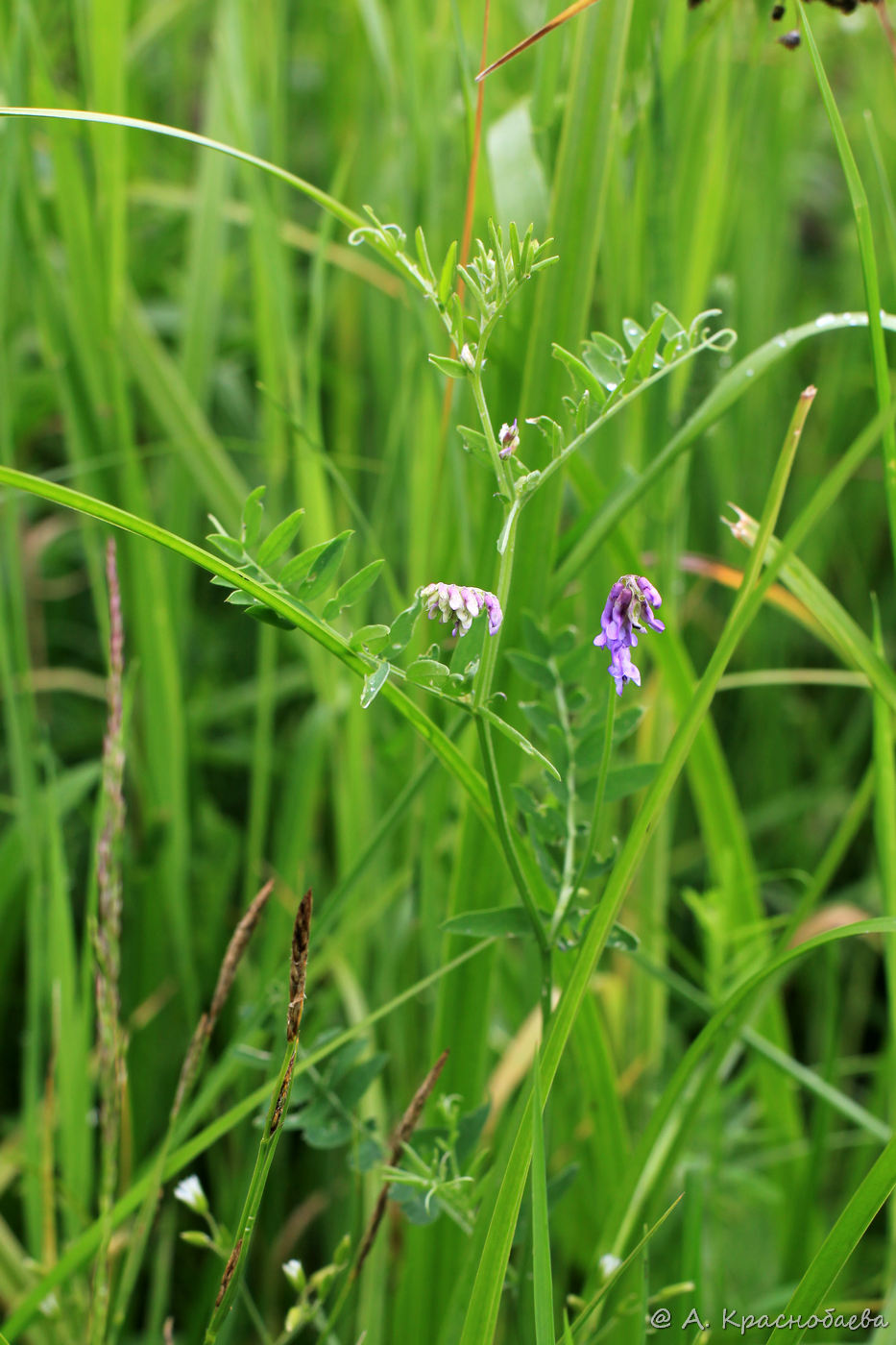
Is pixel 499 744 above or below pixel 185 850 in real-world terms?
above

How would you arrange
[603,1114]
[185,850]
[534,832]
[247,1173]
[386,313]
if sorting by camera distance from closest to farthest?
[534,832] < [603,1114] < [247,1173] < [185,850] < [386,313]

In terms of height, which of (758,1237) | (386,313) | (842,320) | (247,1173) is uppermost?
(386,313)

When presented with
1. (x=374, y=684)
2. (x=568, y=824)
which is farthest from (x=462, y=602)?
(x=568, y=824)

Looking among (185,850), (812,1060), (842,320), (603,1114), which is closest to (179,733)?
(185,850)

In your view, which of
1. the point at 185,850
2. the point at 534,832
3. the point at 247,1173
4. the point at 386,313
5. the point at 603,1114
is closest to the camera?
the point at 534,832

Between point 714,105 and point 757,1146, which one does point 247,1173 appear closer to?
point 757,1146

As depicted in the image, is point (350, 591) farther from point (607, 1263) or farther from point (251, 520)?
point (607, 1263)

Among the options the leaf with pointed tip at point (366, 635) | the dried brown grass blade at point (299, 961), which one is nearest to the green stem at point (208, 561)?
the leaf with pointed tip at point (366, 635)
